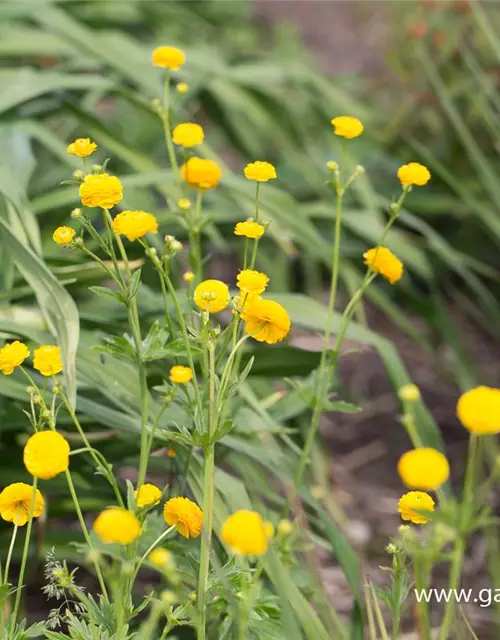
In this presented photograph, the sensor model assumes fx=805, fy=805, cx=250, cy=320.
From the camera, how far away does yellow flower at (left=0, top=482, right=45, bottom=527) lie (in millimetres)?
610

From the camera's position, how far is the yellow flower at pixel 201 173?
2.61ft

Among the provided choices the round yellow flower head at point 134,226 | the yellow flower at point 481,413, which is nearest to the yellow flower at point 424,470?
the yellow flower at point 481,413

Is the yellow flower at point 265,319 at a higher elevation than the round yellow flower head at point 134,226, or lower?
lower

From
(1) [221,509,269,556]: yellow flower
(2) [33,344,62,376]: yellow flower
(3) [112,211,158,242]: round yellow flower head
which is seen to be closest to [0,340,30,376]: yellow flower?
(2) [33,344,62,376]: yellow flower

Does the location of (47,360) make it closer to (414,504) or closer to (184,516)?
(184,516)

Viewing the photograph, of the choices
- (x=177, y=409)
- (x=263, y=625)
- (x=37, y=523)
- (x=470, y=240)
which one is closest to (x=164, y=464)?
(x=177, y=409)

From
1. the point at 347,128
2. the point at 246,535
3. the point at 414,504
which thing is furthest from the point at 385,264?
the point at 246,535

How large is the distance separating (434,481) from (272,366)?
573 millimetres

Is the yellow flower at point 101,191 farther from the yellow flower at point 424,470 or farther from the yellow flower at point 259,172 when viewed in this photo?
the yellow flower at point 424,470

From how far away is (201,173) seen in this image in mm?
797

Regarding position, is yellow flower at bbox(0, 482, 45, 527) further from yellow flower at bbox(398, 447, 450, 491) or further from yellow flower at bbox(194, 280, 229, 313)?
yellow flower at bbox(398, 447, 450, 491)

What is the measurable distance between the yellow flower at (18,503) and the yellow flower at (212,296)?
0.19 meters

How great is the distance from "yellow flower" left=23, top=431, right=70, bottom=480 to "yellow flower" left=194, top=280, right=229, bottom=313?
156 millimetres

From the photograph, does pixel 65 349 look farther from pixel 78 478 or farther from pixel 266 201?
pixel 266 201
